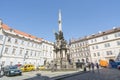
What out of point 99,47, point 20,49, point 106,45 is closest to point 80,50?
point 99,47

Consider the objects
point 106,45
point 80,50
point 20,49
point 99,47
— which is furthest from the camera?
point 80,50

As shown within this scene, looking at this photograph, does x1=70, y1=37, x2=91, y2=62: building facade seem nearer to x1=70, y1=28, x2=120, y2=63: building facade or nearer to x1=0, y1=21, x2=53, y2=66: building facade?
x1=70, y1=28, x2=120, y2=63: building facade

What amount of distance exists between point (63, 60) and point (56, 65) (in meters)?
1.82

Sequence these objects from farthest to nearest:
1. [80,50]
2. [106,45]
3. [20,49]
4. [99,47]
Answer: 1. [80,50]
2. [99,47]
3. [106,45]
4. [20,49]

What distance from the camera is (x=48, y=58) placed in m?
53.1

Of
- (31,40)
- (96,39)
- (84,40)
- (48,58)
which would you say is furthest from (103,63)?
(31,40)

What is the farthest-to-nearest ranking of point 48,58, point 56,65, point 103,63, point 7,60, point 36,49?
point 48,58 → point 36,49 → point 103,63 → point 7,60 → point 56,65

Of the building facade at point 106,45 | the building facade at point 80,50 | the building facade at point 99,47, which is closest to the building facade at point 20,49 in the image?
the building facade at point 80,50

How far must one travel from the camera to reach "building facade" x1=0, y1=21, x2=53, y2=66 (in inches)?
1394

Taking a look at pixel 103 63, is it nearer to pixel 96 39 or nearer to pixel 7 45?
pixel 96 39

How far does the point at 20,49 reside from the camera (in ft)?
134

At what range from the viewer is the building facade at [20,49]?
35406 millimetres

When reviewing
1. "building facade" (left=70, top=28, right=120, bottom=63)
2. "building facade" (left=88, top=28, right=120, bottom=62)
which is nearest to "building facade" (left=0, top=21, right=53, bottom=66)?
"building facade" (left=70, top=28, right=120, bottom=63)

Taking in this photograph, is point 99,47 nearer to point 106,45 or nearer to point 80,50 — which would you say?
point 106,45
